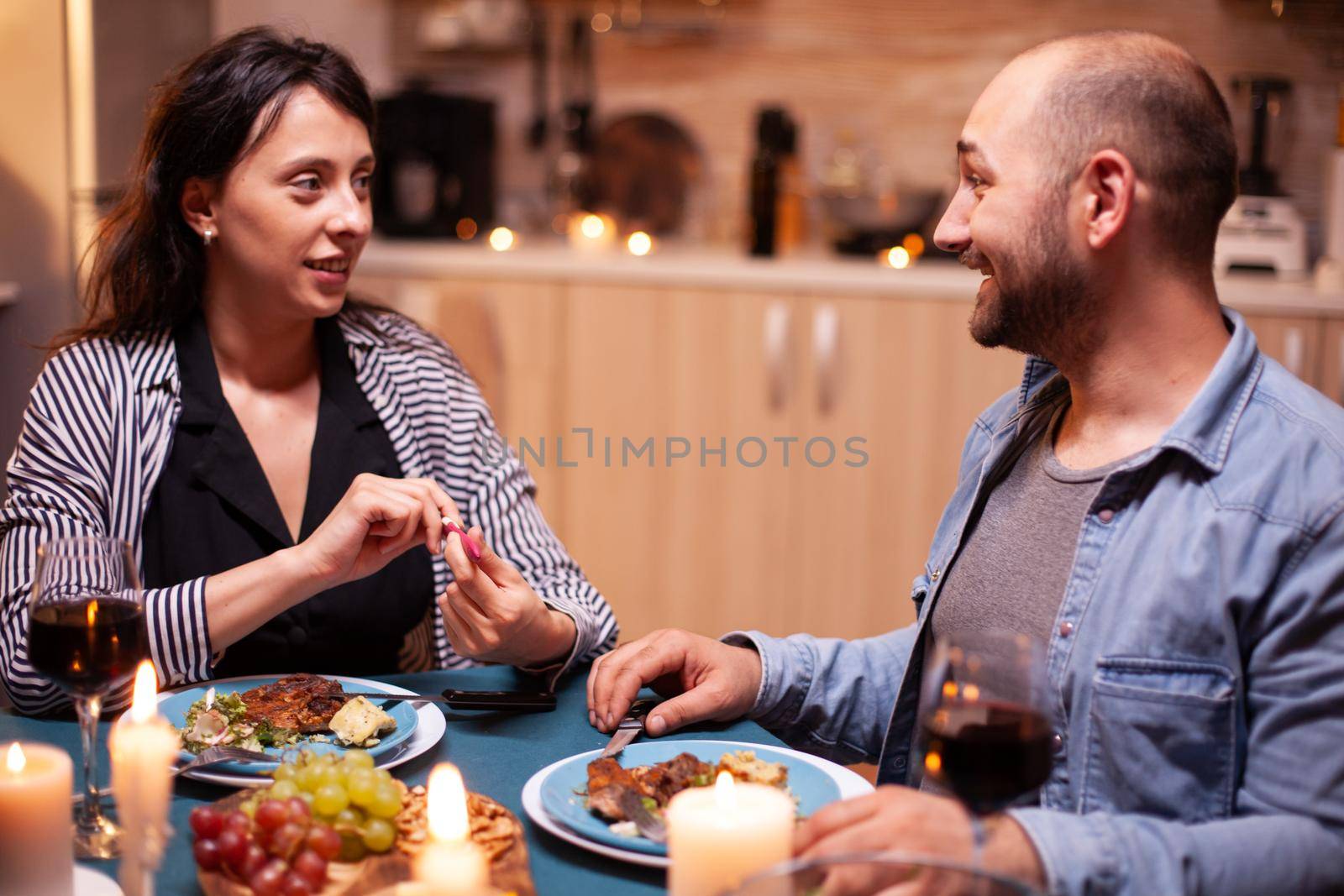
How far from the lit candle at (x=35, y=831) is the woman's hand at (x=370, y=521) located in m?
0.56

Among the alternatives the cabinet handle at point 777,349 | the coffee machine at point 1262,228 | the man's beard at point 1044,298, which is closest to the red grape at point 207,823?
the man's beard at point 1044,298

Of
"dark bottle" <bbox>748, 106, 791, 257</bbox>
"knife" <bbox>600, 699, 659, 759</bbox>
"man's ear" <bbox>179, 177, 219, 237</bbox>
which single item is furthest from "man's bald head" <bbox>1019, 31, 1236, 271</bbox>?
"dark bottle" <bbox>748, 106, 791, 257</bbox>

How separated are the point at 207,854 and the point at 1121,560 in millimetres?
806

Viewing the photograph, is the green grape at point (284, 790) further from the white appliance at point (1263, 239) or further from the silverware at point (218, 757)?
the white appliance at point (1263, 239)

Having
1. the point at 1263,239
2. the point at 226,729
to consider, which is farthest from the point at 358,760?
the point at 1263,239

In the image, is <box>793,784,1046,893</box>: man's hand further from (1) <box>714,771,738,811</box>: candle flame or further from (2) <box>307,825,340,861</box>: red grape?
(2) <box>307,825,340,861</box>: red grape

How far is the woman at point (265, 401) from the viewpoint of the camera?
1.64 metres

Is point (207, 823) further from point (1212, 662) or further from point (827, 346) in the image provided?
point (827, 346)

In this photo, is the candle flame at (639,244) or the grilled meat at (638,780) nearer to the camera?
the grilled meat at (638,780)

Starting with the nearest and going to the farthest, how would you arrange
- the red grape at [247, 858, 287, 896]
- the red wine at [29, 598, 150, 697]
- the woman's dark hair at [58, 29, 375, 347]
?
the red grape at [247, 858, 287, 896], the red wine at [29, 598, 150, 697], the woman's dark hair at [58, 29, 375, 347]

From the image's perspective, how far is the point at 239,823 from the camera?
0.95m

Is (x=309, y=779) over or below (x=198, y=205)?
below

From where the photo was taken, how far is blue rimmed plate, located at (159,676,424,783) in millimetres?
1129

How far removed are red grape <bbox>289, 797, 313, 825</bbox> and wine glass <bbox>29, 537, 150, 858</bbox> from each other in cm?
17
